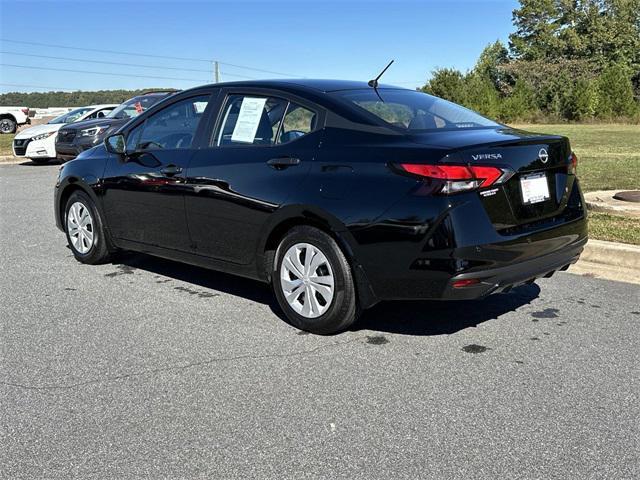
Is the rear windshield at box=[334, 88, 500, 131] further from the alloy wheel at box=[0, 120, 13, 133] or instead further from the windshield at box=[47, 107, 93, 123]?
the alloy wheel at box=[0, 120, 13, 133]

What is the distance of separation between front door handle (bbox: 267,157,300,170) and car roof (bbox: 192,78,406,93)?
1.87 feet

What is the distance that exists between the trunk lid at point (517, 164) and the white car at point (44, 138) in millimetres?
15187

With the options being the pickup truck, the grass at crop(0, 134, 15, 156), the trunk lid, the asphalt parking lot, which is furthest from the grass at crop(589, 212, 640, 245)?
the pickup truck

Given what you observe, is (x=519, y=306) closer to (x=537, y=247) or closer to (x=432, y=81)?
(x=537, y=247)

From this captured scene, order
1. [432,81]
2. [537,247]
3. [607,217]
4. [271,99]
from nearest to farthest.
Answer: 1. [537,247]
2. [271,99]
3. [607,217]
4. [432,81]

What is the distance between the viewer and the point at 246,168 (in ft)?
15.5

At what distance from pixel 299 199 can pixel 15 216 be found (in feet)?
21.2

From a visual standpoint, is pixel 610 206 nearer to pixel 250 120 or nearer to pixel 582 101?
pixel 250 120

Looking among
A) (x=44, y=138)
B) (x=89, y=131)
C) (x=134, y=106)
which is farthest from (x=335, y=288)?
(x=44, y=138)

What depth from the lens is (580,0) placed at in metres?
65.3

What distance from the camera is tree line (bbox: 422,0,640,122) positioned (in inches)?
1593

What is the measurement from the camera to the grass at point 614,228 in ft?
20.9

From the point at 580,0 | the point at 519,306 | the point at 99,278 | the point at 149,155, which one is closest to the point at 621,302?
the point at 519,306

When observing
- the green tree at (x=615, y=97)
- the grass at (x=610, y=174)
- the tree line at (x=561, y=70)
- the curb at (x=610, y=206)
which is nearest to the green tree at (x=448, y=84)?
the tree line at (x=561, y=70)
